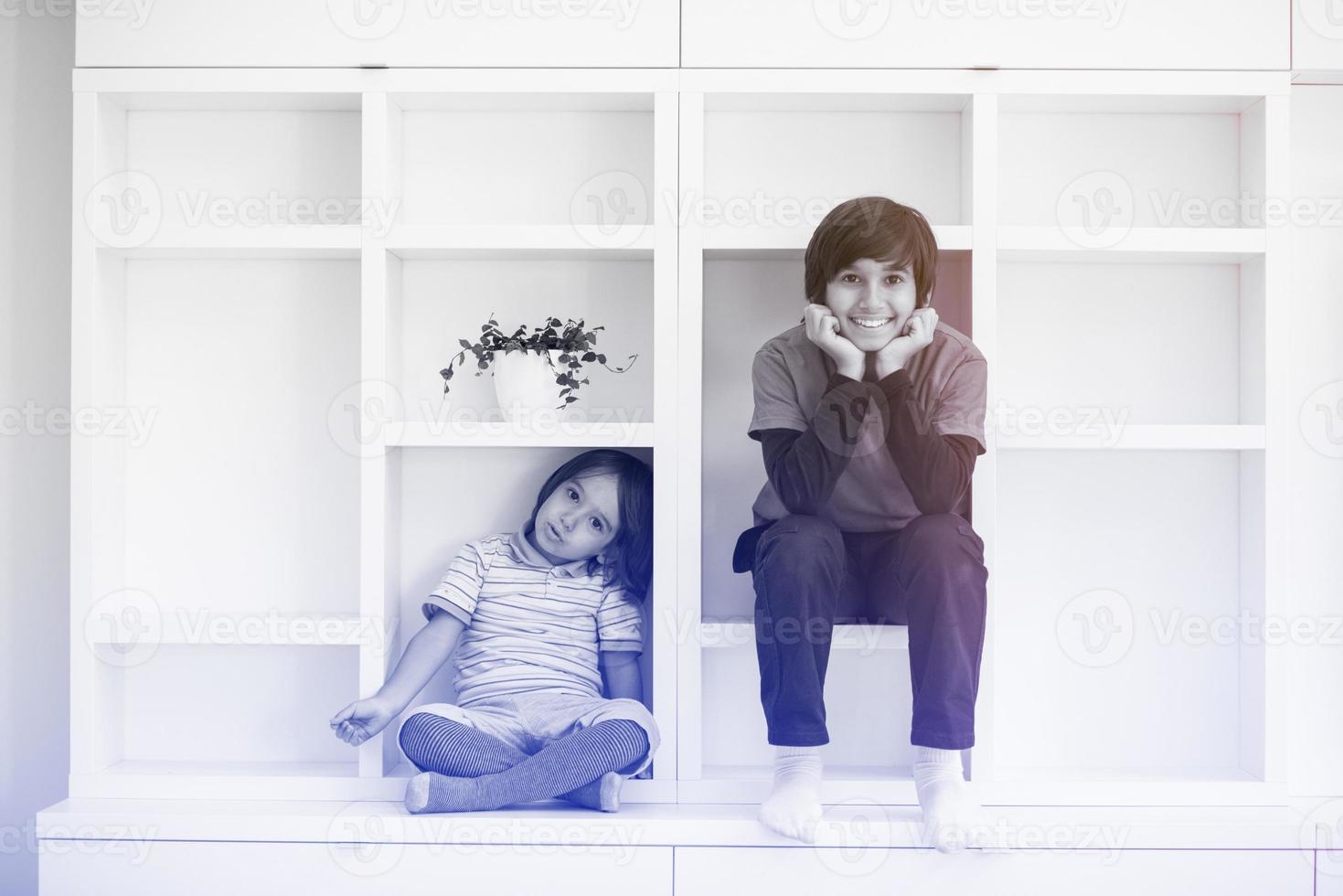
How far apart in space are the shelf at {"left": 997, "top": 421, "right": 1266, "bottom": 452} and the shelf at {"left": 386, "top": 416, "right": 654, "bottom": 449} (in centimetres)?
56

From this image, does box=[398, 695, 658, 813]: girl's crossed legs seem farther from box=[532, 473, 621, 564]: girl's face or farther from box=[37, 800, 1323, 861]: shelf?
box=[532, 473, 621, 564]: girl's face

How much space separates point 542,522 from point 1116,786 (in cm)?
96

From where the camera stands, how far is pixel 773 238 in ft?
5.18

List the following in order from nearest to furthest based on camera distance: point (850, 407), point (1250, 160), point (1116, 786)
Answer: point (850, 407), point (1116, 786), point (1250, 160)

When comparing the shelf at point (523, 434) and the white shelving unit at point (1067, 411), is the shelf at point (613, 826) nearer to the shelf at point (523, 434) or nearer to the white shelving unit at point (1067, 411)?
the white shelving unit at point (1067, 411)

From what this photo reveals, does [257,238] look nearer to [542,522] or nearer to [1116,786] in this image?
[542,522]

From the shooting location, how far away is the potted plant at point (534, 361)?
1601mm

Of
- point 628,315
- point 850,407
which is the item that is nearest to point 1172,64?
point 850,407

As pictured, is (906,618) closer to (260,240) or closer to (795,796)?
(795,796)

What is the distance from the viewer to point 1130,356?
175 centimetres

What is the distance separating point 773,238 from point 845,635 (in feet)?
2.00

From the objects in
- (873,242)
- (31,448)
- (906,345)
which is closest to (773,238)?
(873,242)

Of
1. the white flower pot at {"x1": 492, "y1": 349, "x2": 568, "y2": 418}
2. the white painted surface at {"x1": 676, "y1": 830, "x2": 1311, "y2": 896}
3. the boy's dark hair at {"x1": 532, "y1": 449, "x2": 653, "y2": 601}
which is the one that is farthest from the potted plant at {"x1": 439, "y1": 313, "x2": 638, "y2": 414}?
the white painted surface at {"x1": 676, "y1": 830, "x2": 1311, "y2": 896}

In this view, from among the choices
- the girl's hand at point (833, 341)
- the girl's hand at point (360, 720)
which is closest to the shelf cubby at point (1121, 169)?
the girl's hand at point (833, 341)
